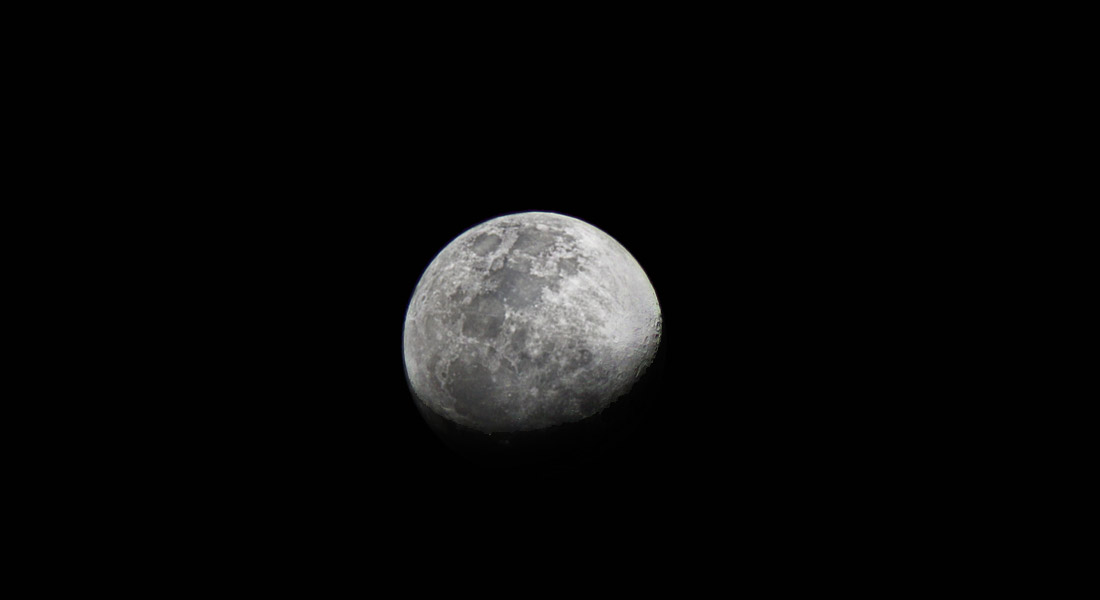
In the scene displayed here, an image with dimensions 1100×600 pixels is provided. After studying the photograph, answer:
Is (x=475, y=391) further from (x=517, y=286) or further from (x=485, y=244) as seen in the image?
(x=485, y=244)

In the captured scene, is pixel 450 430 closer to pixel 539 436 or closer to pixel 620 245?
pixel 539 436

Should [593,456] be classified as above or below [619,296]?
below

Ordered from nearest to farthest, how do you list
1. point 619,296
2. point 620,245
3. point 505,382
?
point 505,382
point 619,296
point 620,245

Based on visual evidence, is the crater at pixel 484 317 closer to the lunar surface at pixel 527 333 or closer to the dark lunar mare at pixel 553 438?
the lunar surface at pixel 527 333

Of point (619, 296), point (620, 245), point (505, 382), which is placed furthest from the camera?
point (620, 245)

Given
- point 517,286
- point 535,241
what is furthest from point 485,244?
point 517,286

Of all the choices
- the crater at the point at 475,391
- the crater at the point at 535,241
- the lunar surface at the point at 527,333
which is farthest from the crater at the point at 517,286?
the crater at the point at 475,391

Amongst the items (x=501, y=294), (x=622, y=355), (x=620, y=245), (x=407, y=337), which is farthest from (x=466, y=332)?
(x=620, y=245)
